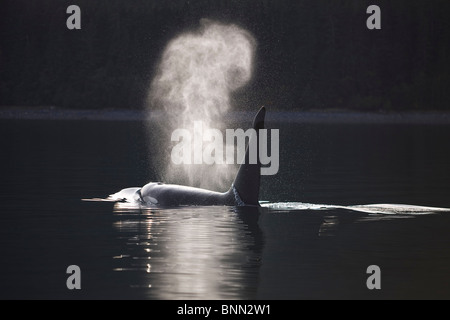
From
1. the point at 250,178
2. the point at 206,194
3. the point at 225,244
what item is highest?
the point at 250,178

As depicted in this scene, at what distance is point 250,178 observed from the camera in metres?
35.6

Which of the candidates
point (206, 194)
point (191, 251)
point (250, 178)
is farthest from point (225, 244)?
point (206, 194)

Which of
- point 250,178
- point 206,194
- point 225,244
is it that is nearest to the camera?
point 225,244

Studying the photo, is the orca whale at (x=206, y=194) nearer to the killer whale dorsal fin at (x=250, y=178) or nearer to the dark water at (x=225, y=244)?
the killer whale dorsal fin at (x=250, y=178)

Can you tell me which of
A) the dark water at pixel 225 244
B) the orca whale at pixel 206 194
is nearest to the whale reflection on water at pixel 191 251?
the dark water at pixel 225 244

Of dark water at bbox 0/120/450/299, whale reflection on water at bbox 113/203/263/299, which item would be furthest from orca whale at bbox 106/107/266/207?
dark water at bbox 0/120/450/299

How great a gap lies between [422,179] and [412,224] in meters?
20.4

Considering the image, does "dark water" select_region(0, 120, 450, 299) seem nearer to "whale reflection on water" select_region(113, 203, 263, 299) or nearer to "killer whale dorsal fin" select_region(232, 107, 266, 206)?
"whale reflection on water" select_region(113, 203, 263, 299)

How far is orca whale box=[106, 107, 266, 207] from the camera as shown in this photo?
116ft

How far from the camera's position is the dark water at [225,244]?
24922 millimetres

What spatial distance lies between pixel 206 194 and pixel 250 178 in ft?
12.9

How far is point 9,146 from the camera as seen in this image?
86688 millimetres

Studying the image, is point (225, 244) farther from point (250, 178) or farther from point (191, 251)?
point (250, 178)
